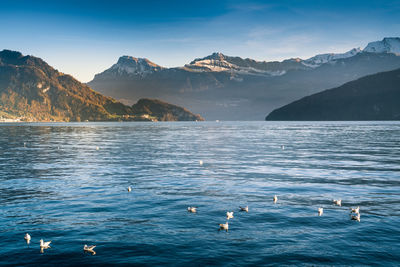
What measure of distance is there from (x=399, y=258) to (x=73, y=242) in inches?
698

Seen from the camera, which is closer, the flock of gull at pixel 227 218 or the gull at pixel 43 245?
the flock of gull at pixel 227 218

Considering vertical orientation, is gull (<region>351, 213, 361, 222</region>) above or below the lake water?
above

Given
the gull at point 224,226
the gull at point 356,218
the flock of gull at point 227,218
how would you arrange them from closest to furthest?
the flock of gull at point 227,218 < the gull at point 224,226 < the gull at point 356,218

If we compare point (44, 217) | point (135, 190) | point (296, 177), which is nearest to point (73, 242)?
point (44, 217)

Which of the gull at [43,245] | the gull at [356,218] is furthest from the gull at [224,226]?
the gull at [43,245]

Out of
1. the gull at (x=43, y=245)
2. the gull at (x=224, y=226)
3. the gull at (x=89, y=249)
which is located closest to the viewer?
the gull at (x=89, y=249)

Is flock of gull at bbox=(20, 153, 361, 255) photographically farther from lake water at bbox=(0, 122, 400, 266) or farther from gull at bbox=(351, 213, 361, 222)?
lake water at bbox=(0, 122, 400, 266)

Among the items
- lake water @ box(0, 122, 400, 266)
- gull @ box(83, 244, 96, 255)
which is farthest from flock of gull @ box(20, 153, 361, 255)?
Result: lake water @ box(0, 122, 400, 266)

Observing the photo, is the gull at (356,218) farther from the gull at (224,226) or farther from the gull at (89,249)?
the gull at (89,249)

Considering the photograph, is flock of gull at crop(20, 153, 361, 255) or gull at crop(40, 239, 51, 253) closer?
flock of gull at crop(20, 153, 361, 255)

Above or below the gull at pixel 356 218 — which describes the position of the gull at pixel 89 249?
below

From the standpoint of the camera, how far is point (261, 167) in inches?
1903

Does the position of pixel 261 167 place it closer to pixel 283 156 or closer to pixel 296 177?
pixel 296 177

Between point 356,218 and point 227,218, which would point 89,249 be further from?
point 356,218
